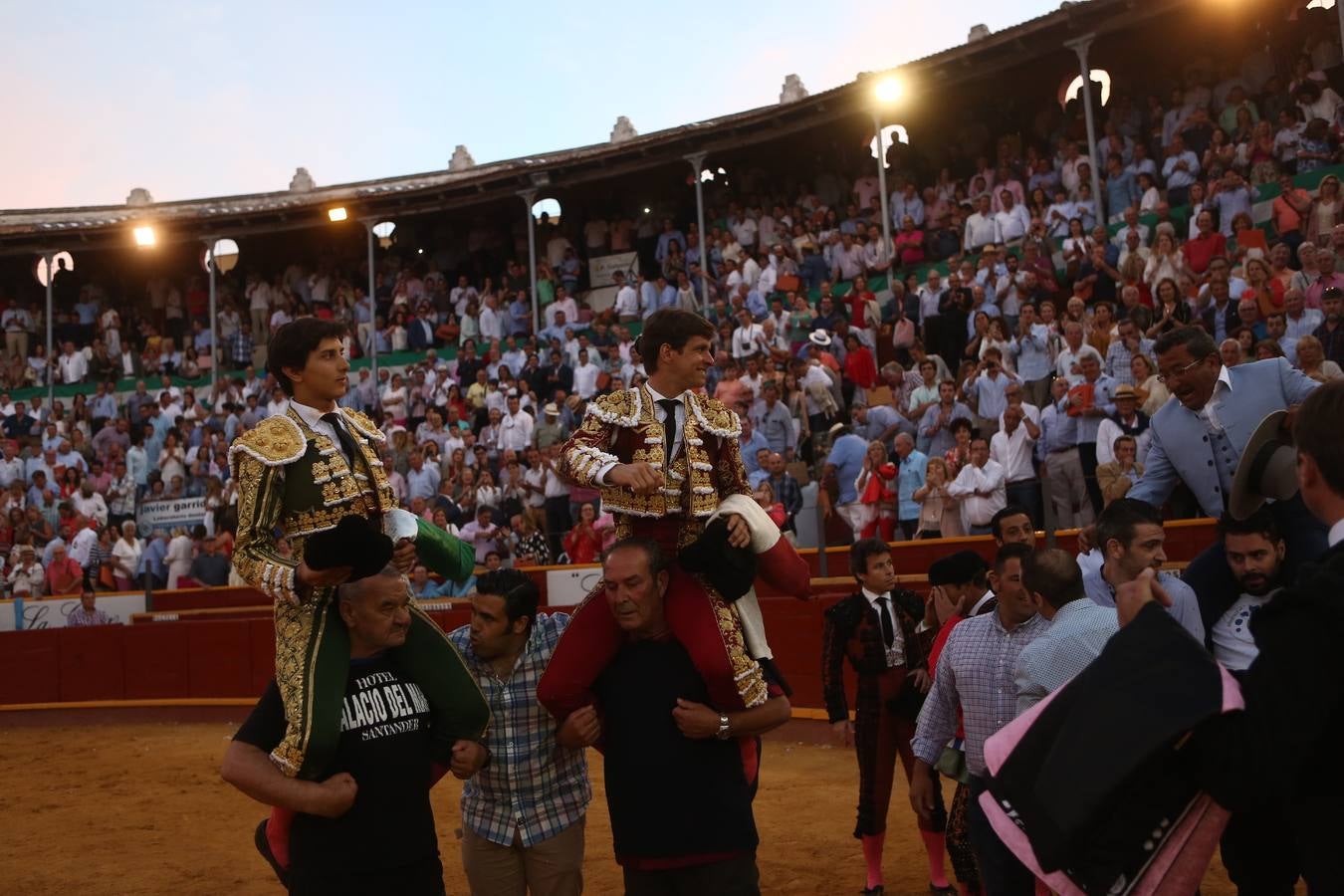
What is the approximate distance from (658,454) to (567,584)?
745 centimetres

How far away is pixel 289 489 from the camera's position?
3236 millimetres

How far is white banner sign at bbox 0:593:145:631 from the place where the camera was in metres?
13.4

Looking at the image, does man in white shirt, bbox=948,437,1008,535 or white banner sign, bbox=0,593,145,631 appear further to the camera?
white banner sign, bbox=0,593,145,631

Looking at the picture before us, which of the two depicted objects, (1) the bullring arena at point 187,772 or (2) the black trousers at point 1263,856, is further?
(1) the bullring arena at point 187,772

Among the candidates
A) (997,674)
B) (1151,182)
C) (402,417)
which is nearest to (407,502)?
(402,417)

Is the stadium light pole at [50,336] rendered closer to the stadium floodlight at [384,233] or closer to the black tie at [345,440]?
the stadium floodlight at [384,233]

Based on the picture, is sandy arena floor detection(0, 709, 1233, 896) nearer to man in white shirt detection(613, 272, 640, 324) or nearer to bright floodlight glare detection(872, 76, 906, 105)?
man in white shirt detection(613, 272, 640, 324)

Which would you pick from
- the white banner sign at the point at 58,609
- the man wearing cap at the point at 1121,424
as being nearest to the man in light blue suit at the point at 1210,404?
the man wearing cap at the point at 1121,424

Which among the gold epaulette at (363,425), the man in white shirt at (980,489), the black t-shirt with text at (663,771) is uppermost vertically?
the gold epaulette at (363,425)

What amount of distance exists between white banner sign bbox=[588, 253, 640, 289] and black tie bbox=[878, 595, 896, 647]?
14.0m

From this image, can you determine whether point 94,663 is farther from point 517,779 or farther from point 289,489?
point 289,489

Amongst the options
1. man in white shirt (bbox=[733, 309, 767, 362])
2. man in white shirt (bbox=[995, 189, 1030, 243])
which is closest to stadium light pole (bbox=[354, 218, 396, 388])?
man in white shirt (bbox=[733, 309, 767, 362])

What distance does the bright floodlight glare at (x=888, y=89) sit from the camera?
16.1m

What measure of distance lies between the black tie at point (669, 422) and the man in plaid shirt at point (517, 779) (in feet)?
2.01
